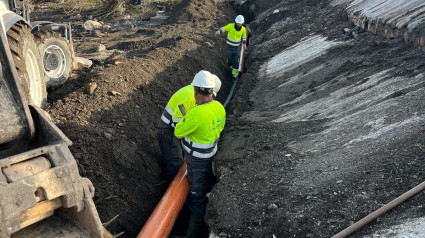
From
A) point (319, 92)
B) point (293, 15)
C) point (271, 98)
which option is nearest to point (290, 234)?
point (319, 92)

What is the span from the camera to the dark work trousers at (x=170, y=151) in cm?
654

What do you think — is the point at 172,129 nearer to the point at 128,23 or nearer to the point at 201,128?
the point at 201,128

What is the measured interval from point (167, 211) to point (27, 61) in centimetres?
307

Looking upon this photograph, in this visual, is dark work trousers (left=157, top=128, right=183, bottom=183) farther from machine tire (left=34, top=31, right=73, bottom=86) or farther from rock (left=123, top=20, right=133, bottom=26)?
rock (left=123, top=20, right=133, bottom=26)

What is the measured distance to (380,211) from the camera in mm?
3908

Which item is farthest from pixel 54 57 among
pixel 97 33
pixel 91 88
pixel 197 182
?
pixel 97 33

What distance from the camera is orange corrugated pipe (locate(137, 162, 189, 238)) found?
497 cm

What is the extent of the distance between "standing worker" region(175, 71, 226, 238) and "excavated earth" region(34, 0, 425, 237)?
371 millimetres

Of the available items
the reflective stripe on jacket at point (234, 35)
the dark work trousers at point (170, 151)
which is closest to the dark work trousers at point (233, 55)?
the reflective stripe on jacket at point (234, 35)

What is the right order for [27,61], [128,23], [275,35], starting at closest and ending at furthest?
[27,61] → [275,35] → [128,23]


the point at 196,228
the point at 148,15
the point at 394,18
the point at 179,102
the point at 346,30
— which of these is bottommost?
the point at 196,228

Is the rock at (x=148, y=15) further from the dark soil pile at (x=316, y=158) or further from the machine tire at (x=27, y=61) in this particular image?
the machine tire at (x=27, y=61)

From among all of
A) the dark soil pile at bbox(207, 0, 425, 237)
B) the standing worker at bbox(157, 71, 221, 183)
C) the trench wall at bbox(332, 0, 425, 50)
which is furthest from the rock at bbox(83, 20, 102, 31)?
the standing worker at bbox(157, 71, 221, 183)

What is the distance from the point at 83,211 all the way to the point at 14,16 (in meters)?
3.90
